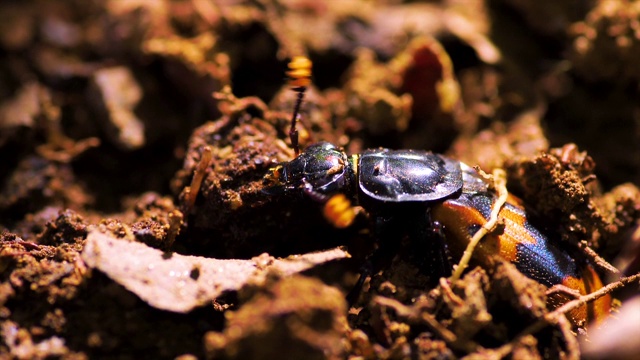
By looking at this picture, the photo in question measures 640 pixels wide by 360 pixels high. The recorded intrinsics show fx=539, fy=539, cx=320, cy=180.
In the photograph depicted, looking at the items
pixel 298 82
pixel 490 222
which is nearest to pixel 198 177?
pixel 298 82

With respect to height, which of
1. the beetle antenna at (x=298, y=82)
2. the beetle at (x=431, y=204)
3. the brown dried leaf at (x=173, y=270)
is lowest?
the brown dried leaf at (x=173, y=270)

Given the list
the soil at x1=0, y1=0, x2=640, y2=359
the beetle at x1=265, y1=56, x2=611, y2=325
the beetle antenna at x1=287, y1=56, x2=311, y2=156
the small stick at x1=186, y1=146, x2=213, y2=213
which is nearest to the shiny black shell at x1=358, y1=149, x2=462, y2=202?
the beetle at x1=265, y1=56, x2=611, y2=325

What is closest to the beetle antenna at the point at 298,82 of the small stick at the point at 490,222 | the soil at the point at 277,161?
the soil at the point at 277,161

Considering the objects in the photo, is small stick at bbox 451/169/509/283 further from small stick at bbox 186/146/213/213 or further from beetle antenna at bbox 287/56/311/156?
small stick at bbox 186/146/213/213

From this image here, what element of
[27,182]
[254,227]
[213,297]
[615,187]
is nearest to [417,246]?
[254,227]

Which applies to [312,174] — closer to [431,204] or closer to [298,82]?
[298,82]

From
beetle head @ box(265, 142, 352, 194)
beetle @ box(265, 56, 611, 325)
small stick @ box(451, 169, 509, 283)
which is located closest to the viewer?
small stick @ box(451, 169, 509, 283)

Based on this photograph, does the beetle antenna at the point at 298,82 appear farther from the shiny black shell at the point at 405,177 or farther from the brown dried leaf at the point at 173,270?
the brown dried leaf at the point at 173,270

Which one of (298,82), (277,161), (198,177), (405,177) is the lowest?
(198,177)
